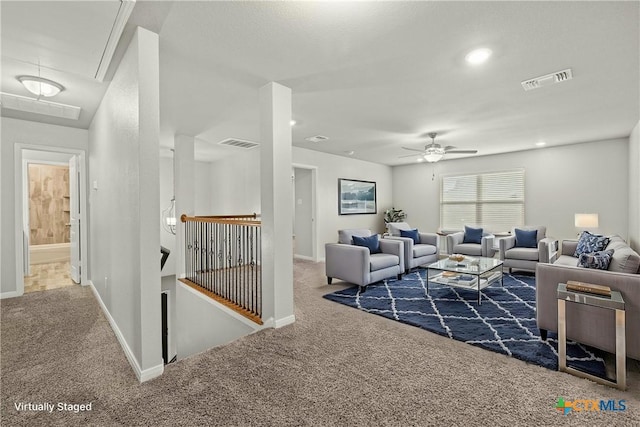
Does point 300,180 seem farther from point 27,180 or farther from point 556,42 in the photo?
point 27,180

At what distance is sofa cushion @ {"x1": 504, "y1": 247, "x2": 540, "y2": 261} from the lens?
16.8ft

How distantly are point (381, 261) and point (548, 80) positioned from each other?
2927mm

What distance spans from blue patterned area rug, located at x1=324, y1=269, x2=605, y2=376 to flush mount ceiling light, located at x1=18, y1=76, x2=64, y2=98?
381 cm

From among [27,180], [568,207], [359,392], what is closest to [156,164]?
[359,392]

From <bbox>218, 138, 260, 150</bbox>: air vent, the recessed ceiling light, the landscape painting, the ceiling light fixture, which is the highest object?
<bbox>218, 138, 260, 150</bbox>: air vent

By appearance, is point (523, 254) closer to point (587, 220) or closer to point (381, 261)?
point (587, 220)

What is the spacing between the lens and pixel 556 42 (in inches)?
88.6

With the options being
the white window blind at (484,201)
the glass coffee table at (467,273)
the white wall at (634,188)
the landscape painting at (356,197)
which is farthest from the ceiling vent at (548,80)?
the landscape painting at (356,197)

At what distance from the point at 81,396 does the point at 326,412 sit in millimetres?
1593

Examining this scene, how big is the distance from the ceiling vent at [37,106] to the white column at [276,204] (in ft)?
7.99

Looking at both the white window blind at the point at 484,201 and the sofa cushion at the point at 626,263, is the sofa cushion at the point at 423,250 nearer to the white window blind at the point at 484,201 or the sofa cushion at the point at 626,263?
the white window blind at the point at 484,201

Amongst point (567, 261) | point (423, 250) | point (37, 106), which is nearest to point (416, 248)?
point (423, 250)

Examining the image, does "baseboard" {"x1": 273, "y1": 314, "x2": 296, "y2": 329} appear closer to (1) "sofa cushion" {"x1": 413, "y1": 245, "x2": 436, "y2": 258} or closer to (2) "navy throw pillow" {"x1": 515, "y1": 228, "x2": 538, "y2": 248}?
(1) "sofa cushion" {"x1": 413, "y1": 245, "x2": 436, "y2": 258}

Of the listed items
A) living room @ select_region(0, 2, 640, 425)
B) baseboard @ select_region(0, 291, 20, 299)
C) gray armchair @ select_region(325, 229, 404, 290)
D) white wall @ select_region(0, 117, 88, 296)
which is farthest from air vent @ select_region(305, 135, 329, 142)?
baseboard @ select_region(0, 291, 20, 299)
